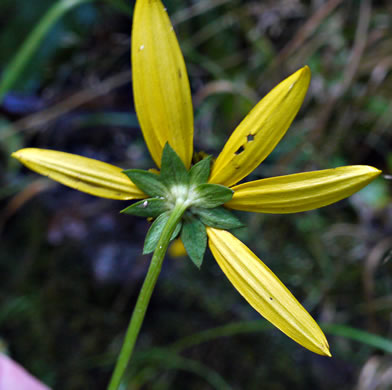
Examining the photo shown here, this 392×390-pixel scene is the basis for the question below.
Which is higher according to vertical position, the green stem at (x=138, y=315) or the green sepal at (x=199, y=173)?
the green sepal at (x=199, y=173)

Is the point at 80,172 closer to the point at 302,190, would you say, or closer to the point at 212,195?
the point at 212,195

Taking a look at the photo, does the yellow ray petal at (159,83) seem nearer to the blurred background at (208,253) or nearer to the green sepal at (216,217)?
the green sepal at (216,217)

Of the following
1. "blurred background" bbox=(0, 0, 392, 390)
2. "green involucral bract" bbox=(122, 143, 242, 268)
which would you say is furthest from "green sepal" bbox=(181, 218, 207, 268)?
"blurred background" bbox=(0, 0, 392, 390)

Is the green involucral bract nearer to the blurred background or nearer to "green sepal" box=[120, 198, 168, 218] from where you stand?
"green sepal" box=[120, 198, 168, 218]

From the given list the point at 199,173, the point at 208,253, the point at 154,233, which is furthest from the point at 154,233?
the point at 208,253

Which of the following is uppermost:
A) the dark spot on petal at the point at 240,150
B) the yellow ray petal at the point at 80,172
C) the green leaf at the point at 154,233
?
the yellow ray petal at the point at 80,172

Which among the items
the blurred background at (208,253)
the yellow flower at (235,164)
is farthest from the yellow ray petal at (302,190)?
the blurred background at (208,253)
